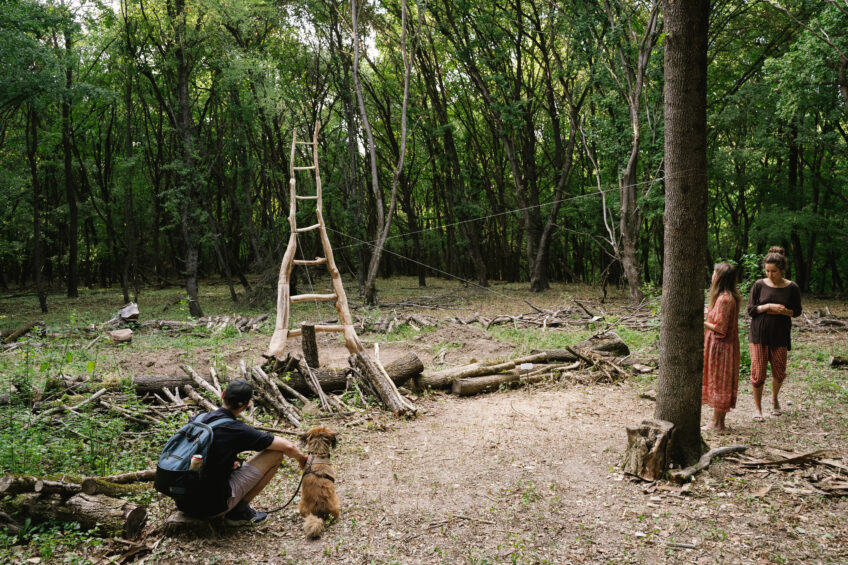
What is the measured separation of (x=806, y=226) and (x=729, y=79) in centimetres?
642

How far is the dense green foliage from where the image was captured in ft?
46.3

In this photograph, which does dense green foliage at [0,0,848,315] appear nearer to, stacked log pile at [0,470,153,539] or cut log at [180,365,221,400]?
cut log at [180,365,221,400]

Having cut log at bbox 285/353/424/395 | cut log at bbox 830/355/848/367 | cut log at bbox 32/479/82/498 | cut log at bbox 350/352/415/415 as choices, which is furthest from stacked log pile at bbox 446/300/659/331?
cut log at bbox 32/479/82/498

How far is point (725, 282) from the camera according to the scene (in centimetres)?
523

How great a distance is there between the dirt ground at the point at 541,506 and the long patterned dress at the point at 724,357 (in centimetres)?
41

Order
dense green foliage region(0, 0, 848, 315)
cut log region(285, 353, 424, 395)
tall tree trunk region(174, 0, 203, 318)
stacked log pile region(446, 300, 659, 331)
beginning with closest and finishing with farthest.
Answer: cut log region(285, 353, 424, 395), stacked log pile region(446, 300, 659, 331), dense green foliage region(0, 0, 848, 315), tall tree trunk region(174, 0, 203, 318)

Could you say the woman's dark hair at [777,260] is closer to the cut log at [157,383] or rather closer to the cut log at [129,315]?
the cut log at [157,383]

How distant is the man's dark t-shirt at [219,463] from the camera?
336 cm

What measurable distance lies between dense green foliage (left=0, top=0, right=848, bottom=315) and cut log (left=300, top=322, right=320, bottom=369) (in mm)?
8152

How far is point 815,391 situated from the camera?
6469mm

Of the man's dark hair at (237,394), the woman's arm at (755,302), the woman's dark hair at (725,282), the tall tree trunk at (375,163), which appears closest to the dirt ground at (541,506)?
the man's dark hair at (237,394)

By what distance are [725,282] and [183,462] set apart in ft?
17.6

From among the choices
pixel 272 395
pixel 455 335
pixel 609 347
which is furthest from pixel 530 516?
pixel 455 335

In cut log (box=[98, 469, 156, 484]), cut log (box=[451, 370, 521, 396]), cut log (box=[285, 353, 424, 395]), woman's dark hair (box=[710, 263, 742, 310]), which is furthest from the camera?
cut log (box=[451, 370, 521, 396])
